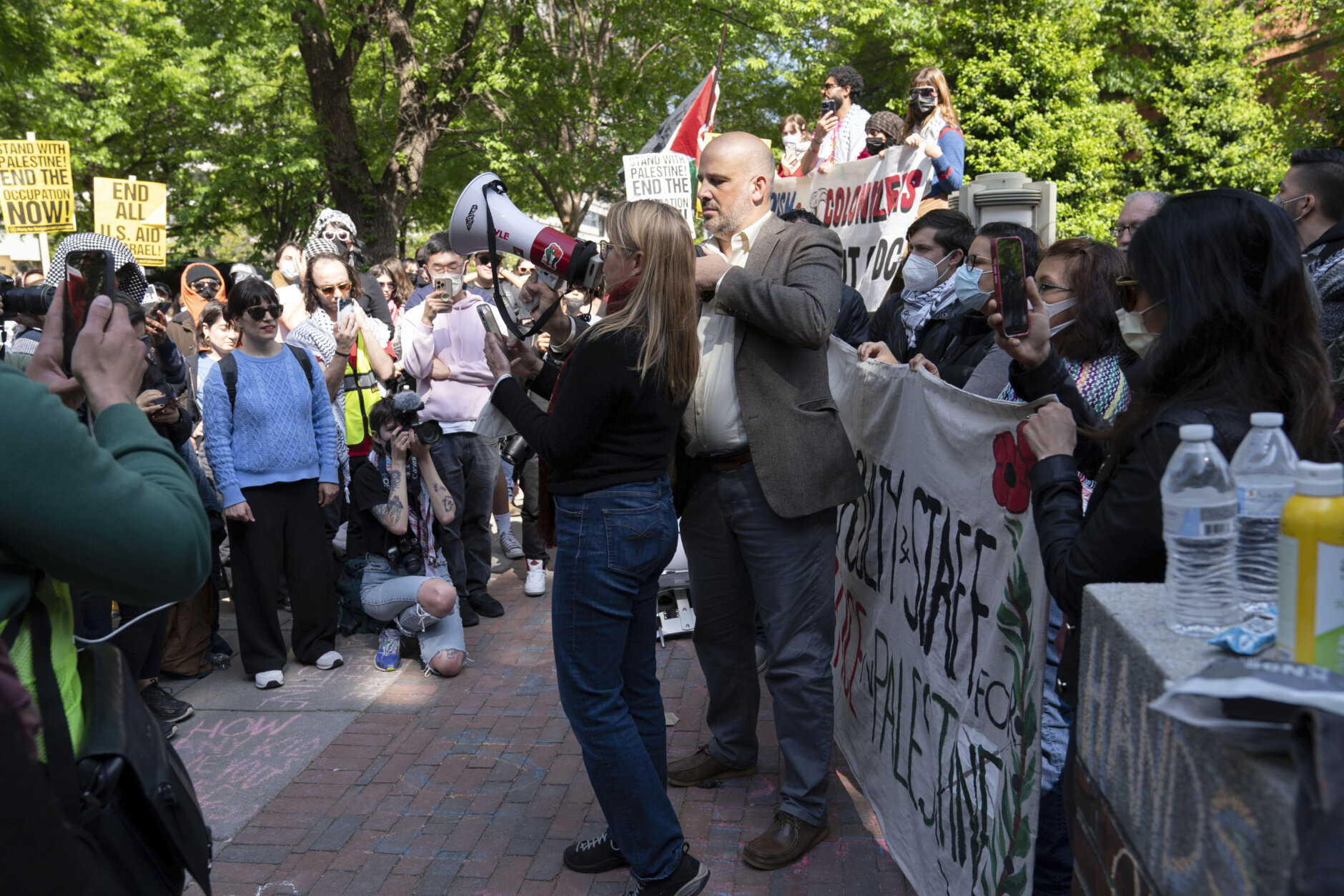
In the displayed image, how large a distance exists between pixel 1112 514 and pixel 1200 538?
1.48ft

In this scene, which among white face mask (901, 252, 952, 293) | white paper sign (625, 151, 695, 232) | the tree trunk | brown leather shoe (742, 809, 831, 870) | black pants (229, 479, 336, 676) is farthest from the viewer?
the tree trunk

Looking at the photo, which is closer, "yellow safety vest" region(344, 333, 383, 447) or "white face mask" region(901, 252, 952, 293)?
"white face mask" region(901, 252, 952, 293)

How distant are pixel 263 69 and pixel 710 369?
18595 millimetres

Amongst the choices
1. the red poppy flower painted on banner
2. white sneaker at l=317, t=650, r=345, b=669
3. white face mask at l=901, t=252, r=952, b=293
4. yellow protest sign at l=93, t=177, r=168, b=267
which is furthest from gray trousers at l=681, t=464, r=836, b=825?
yellow protest sign at l=93, t=177, r=168, b=267

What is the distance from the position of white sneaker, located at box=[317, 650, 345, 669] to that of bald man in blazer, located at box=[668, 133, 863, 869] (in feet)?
8.95

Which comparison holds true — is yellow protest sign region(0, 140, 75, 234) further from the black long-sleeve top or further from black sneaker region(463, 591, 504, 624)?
the black long-sleeve top

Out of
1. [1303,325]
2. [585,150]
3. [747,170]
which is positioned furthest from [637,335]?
[585,150]

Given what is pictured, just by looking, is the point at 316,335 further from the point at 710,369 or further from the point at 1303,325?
the point at 1303,325

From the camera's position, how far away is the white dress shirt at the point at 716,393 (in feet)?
10.8

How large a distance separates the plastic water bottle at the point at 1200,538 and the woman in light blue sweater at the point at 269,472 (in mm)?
4537

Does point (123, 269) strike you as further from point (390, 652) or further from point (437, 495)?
point (390, 652)

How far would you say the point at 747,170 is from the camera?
343 centimetres

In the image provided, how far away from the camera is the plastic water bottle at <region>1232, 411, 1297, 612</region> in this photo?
1.42 metres

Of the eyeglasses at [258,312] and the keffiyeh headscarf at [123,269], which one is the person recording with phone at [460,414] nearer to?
the eyeglasses at [258,312]
